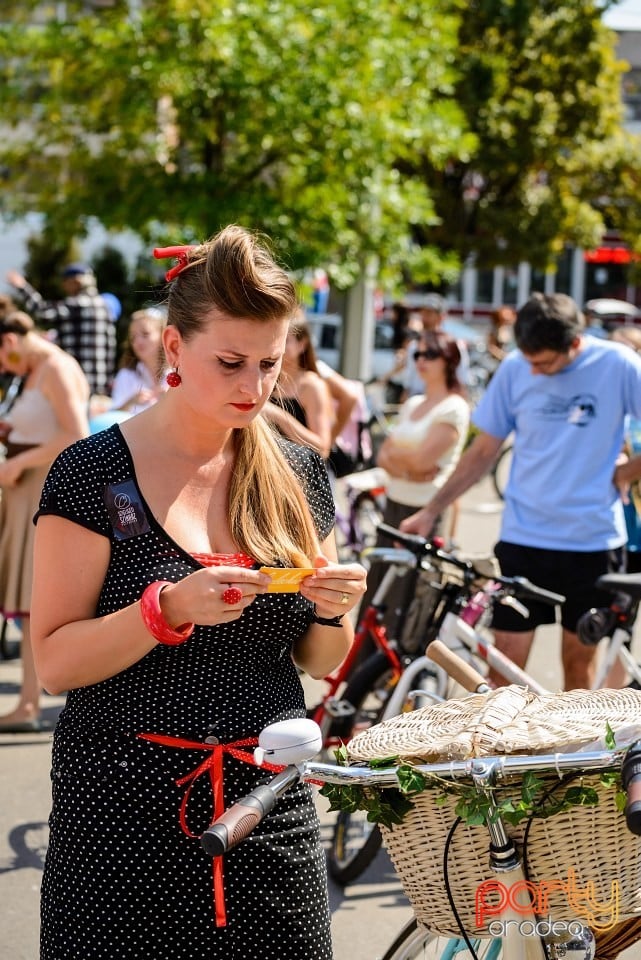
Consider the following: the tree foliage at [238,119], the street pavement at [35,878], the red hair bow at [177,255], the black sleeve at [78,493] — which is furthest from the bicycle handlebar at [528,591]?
the tree foliage at [238,119]

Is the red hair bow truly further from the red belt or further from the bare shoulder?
the bare shoulder

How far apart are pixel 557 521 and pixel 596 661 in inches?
23.8

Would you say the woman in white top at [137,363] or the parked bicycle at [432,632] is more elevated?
the woman in white top at [137,363]

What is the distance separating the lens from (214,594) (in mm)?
2191

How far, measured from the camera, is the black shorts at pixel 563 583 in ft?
17.7

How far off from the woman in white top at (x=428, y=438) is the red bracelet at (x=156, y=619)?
16.0ft

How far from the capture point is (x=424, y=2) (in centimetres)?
1513

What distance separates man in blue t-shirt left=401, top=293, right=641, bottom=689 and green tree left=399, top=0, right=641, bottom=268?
27.7 m

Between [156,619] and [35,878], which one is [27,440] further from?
[156,619]

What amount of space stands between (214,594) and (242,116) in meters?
12.9

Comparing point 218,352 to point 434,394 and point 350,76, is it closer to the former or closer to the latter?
point 434,394

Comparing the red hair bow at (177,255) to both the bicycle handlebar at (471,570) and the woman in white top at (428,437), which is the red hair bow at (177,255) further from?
the woman in white top at (428,437)

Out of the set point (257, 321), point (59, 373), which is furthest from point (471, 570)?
point (257, 321)

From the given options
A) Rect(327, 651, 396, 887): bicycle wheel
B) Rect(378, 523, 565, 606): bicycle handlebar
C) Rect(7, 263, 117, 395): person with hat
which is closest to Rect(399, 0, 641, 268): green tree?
Rect(7, 263, 117, 395): person with hat
